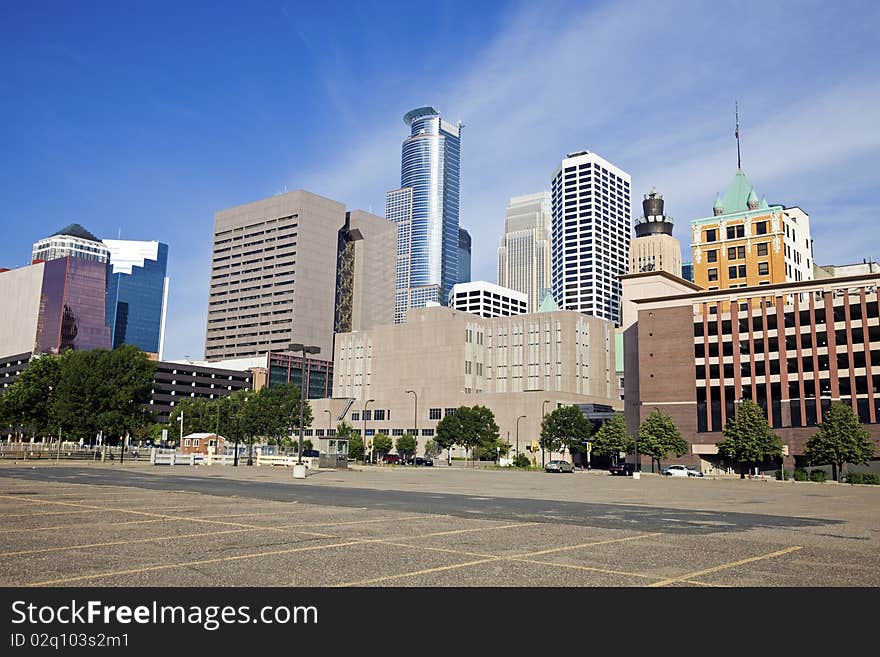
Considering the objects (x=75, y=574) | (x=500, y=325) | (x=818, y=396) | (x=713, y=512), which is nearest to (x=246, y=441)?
(x=500, y=325)

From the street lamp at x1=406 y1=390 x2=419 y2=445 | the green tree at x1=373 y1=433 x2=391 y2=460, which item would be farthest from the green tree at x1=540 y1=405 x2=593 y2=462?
the green tree at x1=373 y1=433 x2=391 y2=460

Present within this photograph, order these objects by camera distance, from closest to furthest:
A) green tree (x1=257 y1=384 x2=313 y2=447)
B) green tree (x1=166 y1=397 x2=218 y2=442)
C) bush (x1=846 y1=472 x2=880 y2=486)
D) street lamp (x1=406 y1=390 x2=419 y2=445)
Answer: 1. bush (x1=846 y1=472 x2=880 y2=486)
2. green tree (x1=257 y1=384 x2=313 y2=447)
3. green tree (x1=166 y1=397 x2=218 y2=442)
4. street lamp (x1=406 y1=390 x2=419 y2=445)

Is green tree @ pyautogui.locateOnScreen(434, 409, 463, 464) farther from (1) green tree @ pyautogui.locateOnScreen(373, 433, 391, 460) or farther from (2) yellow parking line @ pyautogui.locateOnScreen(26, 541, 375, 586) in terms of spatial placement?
(2) yellow parking line @ pyautogui.locateOnScreen(26, 541, 375, 586)

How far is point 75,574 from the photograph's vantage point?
9367 millimetres

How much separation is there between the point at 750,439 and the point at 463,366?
285ft

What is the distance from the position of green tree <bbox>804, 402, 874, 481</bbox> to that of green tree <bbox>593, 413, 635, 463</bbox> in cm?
2750

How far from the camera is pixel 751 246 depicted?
14025cm

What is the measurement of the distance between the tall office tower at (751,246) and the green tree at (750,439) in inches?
1998

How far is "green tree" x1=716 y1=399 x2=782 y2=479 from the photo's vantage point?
299 feet

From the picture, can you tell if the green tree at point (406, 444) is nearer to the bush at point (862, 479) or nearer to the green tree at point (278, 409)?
the green tree at point (278, 409)

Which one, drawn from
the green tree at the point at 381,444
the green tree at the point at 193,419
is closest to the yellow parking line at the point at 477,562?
the green tree at the point at 381,444

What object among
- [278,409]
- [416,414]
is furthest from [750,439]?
[416,414]

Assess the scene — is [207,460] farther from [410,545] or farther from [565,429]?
[565,429]
